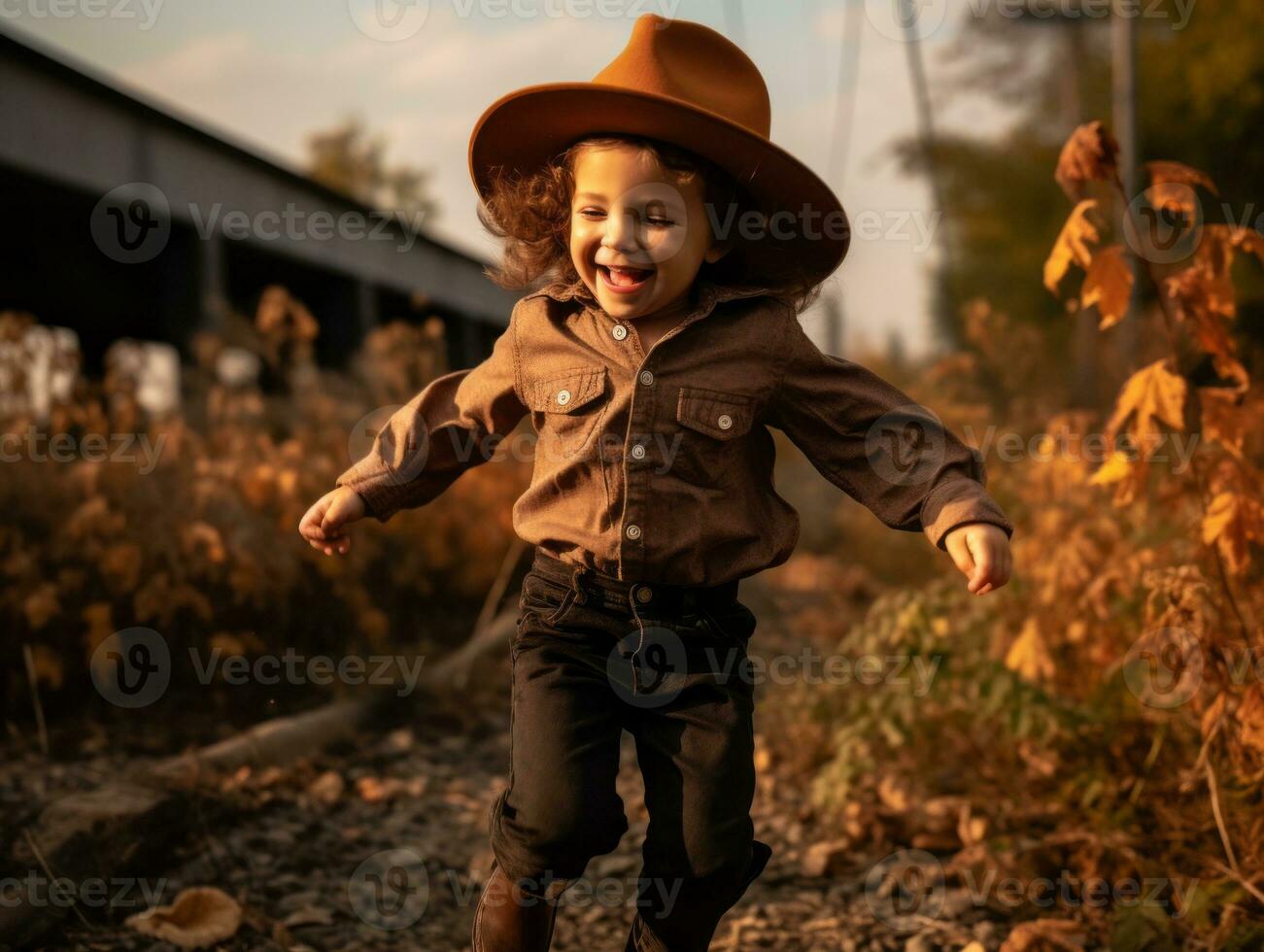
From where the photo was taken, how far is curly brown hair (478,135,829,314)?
2.61 m

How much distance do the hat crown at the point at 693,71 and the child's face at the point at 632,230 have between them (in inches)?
5.5

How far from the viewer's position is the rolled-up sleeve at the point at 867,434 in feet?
8.02

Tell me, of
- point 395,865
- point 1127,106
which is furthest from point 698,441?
point 1127,106

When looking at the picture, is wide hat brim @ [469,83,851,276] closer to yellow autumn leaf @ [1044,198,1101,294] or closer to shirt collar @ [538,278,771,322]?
shirt collar @ [538,278,771,322]

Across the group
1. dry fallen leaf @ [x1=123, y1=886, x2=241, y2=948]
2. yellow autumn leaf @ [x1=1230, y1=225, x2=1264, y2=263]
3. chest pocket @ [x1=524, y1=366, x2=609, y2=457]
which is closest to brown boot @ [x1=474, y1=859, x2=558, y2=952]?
dry fallen leaf @ [x1=123, y1=886, x2=241, y2=948]

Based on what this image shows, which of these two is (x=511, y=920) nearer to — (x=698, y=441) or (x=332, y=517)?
(x=332, y=517)

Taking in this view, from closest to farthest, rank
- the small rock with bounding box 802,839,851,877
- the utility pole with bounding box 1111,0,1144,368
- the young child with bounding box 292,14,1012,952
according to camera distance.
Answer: the young child with bounding box 292,14,1012,952, the small rock with bounding box 802,839,851,877, the utility pole with bounding box 1111,0,1144,368

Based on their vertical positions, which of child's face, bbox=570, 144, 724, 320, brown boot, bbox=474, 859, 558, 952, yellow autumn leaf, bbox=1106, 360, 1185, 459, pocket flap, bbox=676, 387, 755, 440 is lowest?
brown boot, bbox=474, 859, 558, 952

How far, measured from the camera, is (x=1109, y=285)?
2908mm

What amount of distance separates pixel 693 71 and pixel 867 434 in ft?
2.65

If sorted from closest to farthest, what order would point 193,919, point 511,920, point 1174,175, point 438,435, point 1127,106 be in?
point 511,920 < point 438,435 < point 193,919 < point 1174,175 < point 1127,106

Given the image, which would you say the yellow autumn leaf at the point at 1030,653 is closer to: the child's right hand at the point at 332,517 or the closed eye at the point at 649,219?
the closed eye at the point at 649,219

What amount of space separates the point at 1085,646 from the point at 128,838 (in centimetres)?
273

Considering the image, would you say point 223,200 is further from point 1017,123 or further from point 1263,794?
point 1017,123
